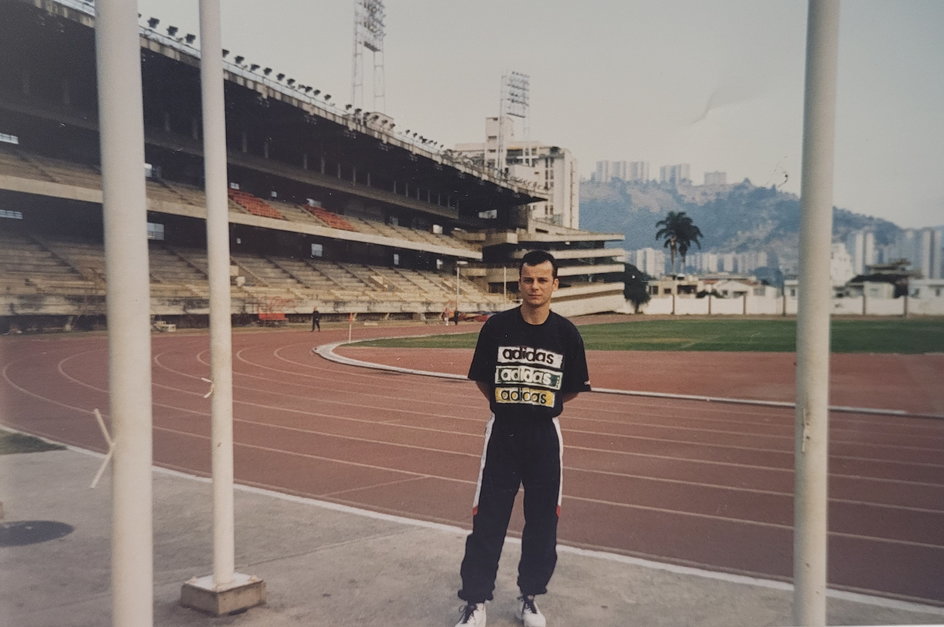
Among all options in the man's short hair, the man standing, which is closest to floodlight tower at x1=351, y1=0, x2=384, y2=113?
the man's short hair

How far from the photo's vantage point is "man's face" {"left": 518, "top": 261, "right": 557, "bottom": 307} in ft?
11.3

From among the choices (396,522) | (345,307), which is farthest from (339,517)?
(345,307)

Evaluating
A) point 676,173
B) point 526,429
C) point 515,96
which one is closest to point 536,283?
point 526,429

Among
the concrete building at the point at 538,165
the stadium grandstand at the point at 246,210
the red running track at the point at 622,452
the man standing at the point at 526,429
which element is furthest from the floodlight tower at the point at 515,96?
the stadium grandstand at the point at 246,210

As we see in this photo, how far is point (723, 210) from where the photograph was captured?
5082mm

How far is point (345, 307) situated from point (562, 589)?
32.8 meters

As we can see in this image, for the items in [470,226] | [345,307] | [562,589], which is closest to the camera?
[562,589]

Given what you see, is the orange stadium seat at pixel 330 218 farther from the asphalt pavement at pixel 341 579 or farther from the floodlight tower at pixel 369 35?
the asphalt pavement at pixel 341 579

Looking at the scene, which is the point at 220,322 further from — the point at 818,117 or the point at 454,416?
the point at 454,416

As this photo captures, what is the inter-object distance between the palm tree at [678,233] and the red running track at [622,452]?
223cm

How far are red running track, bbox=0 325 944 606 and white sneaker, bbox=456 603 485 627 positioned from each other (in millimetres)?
1485

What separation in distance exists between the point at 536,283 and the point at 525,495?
105cm

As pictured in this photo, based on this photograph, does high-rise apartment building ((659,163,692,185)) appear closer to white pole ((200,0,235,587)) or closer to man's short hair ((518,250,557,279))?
man's short hair ((518,250,557,279))

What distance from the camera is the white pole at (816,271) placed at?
2.49m
